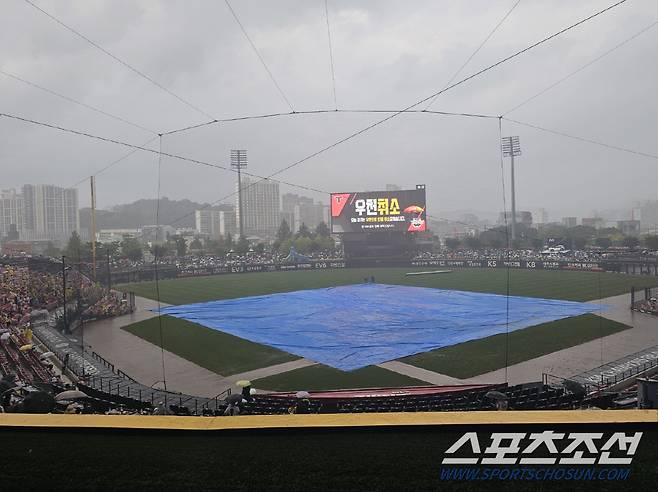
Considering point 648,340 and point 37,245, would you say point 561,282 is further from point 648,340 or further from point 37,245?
point 37,245

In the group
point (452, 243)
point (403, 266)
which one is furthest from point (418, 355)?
point (452, 243)

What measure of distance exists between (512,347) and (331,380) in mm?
7757

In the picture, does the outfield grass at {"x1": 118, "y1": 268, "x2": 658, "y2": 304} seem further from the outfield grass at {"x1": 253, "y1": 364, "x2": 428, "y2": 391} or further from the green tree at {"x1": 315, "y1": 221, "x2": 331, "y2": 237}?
the green tree at {"x1": 315, "y1": 221, "x2": 331, "y2": 237}

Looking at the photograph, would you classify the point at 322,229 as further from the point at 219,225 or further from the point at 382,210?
the point at 382,210

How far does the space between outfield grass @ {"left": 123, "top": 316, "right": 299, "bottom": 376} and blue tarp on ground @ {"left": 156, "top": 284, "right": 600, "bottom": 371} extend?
76cm

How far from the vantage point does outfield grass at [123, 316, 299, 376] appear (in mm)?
17016

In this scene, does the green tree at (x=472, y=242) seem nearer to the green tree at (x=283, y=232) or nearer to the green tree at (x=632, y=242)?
the green tree at (x=632, y=242)

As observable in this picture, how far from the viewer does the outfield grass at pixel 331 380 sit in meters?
14.3

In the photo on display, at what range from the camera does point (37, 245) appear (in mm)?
41500

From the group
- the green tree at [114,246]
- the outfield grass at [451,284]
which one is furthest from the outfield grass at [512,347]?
the green tree at [114,246]

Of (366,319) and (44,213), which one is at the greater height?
(44,213)

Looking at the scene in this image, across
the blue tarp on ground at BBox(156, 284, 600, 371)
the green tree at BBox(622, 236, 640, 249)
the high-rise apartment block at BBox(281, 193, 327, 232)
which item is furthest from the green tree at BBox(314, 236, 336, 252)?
the blue tarp on ground at BBox(156, 284, 600, 371)

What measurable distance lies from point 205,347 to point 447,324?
11180mm

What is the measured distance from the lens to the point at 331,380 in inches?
589
